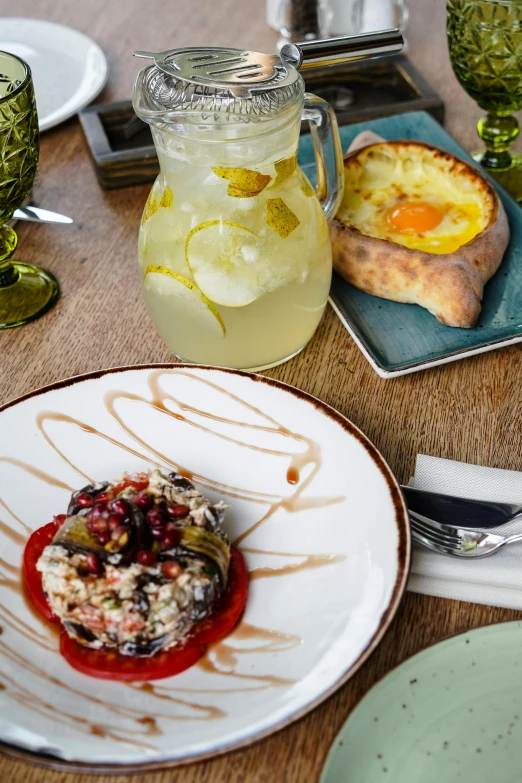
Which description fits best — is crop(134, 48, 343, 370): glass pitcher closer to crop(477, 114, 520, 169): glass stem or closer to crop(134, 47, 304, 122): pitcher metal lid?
crop(134, 47, 304, 122): pitcher metal lid

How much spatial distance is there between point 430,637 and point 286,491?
0.68ft

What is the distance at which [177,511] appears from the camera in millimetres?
734

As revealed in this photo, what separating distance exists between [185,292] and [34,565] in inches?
14.1

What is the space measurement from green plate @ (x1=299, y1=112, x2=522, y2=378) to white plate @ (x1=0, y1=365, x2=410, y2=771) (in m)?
0.21

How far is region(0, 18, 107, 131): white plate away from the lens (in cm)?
160

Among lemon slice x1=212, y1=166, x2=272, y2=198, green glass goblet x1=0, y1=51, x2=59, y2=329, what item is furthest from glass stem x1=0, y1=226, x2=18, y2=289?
lemon slice x1=212, y1=166, x2=272, y2=198

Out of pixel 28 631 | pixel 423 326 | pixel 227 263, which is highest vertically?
pixel 227 263

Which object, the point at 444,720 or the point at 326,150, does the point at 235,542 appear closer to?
the point at 444,720

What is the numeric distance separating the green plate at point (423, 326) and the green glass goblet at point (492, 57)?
8.1 inches

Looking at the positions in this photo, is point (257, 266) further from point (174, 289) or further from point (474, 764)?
point (474, 764)

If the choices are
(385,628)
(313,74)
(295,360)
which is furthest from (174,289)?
(313,74)

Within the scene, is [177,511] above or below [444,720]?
above

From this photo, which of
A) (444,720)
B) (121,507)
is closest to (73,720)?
(121,507)

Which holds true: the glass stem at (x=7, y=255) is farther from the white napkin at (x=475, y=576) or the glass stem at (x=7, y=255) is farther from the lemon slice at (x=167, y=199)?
the white napkin at (x=475, y=576)
